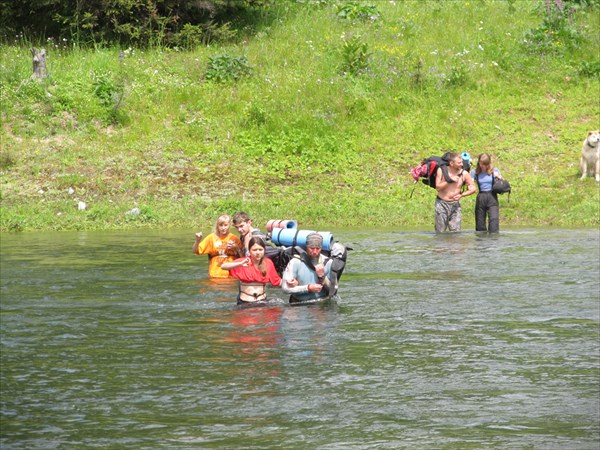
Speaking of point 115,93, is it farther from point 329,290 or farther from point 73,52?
point 329,290

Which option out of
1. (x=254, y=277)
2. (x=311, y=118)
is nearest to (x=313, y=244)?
(x=254, y=277)

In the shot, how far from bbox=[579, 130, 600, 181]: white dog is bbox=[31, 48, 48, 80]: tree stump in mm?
13663

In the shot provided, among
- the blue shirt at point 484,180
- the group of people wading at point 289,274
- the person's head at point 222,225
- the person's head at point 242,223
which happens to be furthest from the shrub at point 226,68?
the group of people wading at point 289,274

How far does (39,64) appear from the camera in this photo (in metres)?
30.9

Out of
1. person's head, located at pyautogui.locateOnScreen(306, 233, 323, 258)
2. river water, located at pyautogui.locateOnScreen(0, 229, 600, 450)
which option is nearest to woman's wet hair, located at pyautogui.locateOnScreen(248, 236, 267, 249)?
person's head, located at pyautogui.locateOnScreen(306, 233, 323, 258)

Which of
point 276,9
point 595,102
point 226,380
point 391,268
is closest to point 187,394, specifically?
point 226,380

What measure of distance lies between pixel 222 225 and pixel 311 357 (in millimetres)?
5079

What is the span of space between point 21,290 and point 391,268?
5475 millimetres

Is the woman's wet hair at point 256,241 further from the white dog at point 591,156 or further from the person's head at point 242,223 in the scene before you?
the white dog at point 591,156

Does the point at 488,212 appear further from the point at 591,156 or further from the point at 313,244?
the point at 313,244

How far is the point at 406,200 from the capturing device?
26.9 m

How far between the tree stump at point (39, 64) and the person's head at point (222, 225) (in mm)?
15508

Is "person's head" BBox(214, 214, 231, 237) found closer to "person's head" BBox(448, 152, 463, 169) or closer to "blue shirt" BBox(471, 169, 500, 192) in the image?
"person's head" BBox(448, 152, 463, 169)

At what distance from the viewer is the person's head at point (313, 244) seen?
1441 cm
